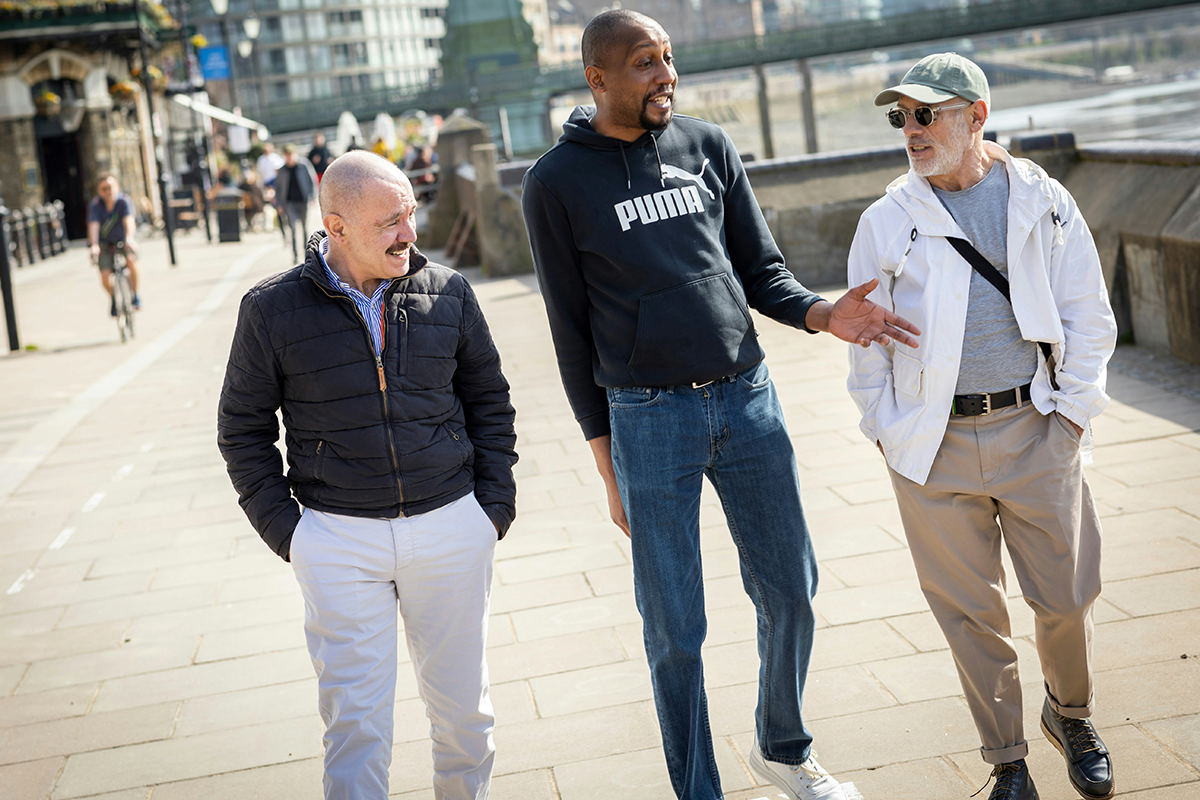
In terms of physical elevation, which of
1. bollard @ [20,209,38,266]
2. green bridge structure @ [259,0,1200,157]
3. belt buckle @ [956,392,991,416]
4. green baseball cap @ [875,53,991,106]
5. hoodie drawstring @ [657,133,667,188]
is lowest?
belt buckle @ [956,392,991,416]

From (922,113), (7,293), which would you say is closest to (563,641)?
(922,113)

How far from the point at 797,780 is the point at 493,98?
7478 cm

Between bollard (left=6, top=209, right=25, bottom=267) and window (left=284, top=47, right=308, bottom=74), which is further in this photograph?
window (left=284, top=47, right=308, bottom=74)

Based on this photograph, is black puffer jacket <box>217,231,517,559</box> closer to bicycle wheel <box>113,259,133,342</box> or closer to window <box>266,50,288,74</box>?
bicycle wheel <box>113,259,133,342</box>

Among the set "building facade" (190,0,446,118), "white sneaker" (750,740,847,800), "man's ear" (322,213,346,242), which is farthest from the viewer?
"building facade" (190,0,446,118)

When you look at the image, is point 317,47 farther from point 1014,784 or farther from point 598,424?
point 1014,784

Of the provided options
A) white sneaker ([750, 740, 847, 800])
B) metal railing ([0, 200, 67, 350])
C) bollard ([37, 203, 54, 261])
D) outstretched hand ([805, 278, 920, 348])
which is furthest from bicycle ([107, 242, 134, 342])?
bollard ([37, 203, 54, 261])

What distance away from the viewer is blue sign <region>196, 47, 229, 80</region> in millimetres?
39812

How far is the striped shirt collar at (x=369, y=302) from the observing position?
2.88 meters

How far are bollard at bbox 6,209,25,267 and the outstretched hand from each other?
26.1 m

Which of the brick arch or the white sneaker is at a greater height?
the brick arch

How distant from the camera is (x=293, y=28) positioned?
4988 inches

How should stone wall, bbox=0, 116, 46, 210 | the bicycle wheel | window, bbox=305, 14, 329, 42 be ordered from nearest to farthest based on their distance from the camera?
the bicycle wheel < stone wall, bbox=0, 116, 46, 210 < window, bbox=305, 14, 329, 42

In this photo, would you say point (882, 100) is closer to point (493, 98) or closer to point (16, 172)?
point (16, 172)
